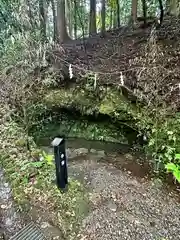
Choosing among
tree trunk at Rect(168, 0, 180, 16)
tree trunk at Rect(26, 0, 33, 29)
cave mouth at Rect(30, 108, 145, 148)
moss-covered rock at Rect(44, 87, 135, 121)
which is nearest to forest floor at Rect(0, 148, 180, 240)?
cave mouth at Rect(30, 108, 145, 148)

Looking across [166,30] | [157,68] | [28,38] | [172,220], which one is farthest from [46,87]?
[172,220]

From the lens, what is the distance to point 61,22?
12.2 metres

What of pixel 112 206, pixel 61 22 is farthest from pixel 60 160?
pixel 61 22

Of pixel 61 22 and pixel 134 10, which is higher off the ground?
pixel 134 10

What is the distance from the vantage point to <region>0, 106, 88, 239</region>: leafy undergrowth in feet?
13.6

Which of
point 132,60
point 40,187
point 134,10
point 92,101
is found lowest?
point 40,187

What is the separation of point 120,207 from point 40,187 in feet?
4.33

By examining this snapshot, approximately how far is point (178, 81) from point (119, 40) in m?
4.41

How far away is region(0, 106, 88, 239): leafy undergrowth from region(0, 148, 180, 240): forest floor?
13cm

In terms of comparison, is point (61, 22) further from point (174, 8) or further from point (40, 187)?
point (40, 187)

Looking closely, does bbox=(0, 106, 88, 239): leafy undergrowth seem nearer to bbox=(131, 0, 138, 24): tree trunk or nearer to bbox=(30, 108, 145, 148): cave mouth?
bbox=(30, 108, 145, 148): cave mouth

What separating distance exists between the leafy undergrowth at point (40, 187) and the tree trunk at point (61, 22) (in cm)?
747

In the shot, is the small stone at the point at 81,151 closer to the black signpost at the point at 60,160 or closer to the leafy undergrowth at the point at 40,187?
the leafy undergrowth at the point at 40,187

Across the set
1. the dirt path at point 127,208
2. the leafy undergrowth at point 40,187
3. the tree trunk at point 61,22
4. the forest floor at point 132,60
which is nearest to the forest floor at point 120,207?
the dirt path at point 127,208
